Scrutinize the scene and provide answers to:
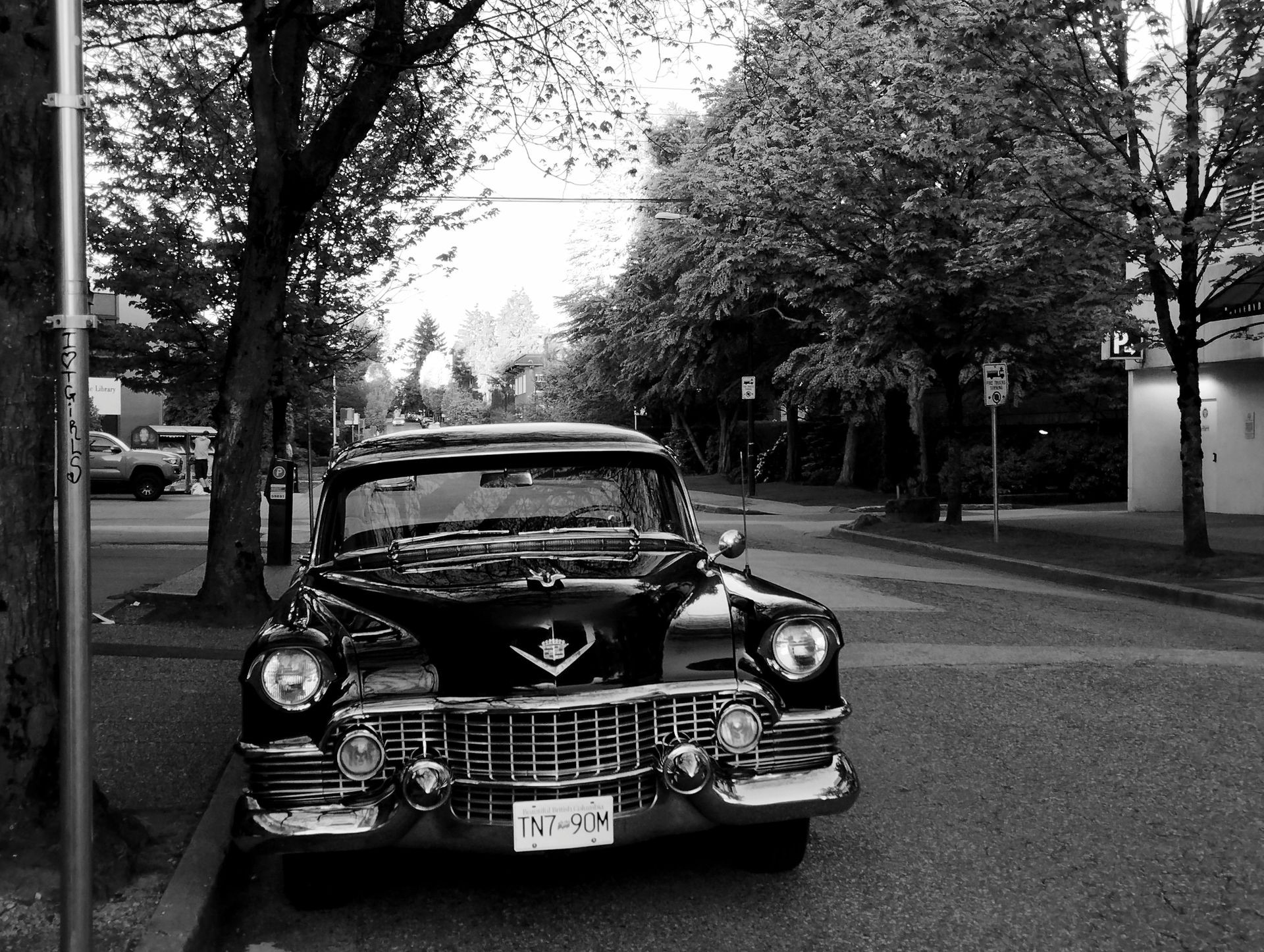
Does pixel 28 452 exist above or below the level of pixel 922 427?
below

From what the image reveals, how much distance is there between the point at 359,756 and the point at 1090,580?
12.1 meters

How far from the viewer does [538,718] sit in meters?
3.77

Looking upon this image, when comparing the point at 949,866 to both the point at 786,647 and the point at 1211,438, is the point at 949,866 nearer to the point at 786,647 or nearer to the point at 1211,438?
the point at 786,647

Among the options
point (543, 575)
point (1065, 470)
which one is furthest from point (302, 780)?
point (1065, 470)

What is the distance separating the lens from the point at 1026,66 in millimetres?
13516

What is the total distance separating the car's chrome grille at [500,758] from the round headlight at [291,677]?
0.17 m

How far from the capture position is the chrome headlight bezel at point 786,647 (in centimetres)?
407

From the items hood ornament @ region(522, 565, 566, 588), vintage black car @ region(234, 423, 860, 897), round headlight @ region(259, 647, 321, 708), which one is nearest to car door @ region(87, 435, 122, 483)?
vintage black car @ region(234, 423, 860, 897)

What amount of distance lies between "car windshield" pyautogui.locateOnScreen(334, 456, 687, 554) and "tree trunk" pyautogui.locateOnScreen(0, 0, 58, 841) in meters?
1.29

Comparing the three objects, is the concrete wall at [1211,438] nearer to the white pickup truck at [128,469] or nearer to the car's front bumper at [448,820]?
the car's front bumper at [448,820]

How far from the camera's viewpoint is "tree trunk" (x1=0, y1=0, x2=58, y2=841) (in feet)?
12.8

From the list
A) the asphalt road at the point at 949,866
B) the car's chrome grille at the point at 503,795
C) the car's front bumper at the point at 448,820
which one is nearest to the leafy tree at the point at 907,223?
the asphalt road at the point at 949,866

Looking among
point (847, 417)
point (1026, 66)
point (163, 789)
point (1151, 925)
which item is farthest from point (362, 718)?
point (847, 417)

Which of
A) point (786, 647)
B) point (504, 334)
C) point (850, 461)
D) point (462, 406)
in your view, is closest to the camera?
point (786, 647)
